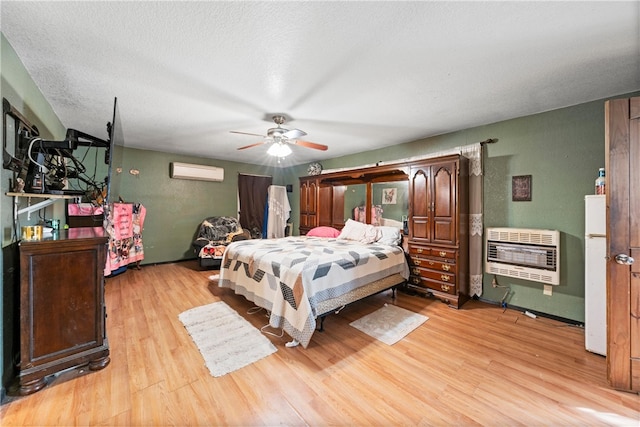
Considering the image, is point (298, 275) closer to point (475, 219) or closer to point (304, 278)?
point (304, 278)

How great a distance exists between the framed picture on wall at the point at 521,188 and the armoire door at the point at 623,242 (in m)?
1.29

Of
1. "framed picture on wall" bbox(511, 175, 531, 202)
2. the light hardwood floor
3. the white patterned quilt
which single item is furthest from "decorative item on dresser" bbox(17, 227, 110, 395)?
"framed picture on wall" bbox(511, 175, 531, 202)

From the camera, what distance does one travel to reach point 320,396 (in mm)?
1627

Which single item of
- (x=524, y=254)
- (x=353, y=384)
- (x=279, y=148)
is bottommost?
(x=353, y=384)

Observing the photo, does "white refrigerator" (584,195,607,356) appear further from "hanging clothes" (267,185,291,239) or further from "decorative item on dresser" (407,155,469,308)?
"hanging clothes" (267,185,291,239)

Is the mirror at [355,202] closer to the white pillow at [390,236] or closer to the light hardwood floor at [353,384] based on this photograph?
the white pillow at [390,236]

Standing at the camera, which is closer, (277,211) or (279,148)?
(279,148)

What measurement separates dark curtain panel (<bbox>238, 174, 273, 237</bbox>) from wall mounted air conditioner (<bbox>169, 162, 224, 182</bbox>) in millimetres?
594

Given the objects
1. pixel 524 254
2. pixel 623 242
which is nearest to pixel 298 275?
pixel 623 242

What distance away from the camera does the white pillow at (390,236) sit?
3.66m

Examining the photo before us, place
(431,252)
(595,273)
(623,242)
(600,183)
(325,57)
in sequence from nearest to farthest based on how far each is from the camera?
(623,242)
(325,57)
(595,273)
(600,183)
(431,252)

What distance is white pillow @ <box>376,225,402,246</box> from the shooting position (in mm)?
3664

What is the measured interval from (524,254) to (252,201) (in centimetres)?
547

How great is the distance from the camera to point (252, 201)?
629 cm
